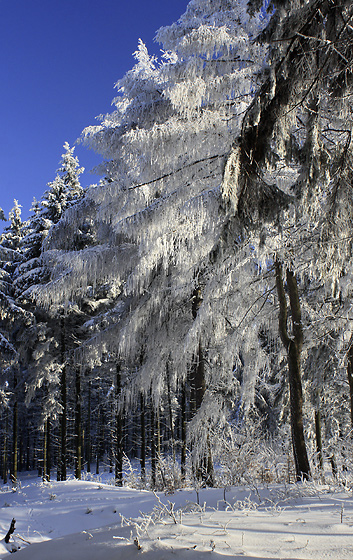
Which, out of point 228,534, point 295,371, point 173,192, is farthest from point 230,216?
point 295,371

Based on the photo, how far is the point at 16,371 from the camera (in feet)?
71.8

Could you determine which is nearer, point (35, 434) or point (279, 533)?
point (279, 533)

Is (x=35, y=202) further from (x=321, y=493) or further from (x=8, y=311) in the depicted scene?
(x=321, y=493)

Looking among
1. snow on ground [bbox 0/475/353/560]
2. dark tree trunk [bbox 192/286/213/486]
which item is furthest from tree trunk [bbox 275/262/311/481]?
dark tree trunk [bbox 192/286/213/486]

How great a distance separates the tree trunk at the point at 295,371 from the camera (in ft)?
20.3

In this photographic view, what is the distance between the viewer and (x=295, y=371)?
21.6 ft

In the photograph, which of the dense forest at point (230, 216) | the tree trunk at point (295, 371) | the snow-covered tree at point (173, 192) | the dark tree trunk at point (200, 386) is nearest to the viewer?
the dense forest at point (230, 216)

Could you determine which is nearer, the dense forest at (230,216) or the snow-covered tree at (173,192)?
the dense forest at (230,216)

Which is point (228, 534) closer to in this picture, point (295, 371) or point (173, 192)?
point (295, 371)

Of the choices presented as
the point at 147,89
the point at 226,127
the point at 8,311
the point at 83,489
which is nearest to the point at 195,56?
the point at 226,127

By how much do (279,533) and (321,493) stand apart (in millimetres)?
2415

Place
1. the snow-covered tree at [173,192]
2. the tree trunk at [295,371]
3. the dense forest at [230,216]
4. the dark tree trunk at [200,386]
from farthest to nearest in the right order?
1. the dark tree trunk at [200,386]
2. the tree trunk at [295,371]
3. the snow-covered tree at [173,192]
4. the dense forest at [230,216]

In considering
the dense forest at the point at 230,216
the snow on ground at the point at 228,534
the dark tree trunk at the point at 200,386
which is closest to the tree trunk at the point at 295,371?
the dense forest at the point at 230,216

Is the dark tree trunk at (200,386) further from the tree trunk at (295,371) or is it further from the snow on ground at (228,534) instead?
the snow on ground at (228,534)
